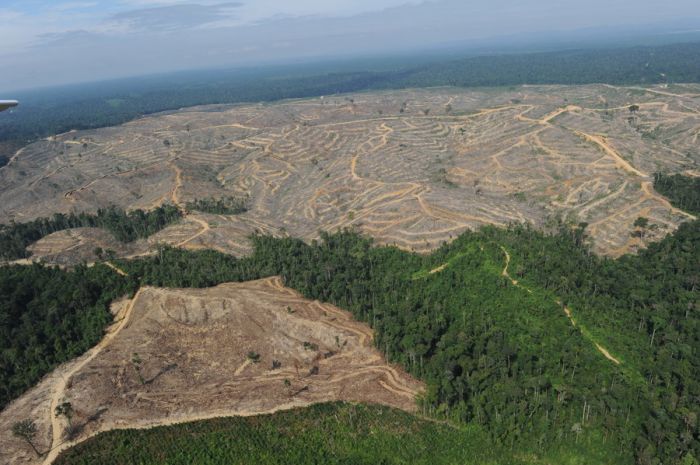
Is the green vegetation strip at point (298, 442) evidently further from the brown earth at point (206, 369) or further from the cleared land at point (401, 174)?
the cleared land at point (401, 174)

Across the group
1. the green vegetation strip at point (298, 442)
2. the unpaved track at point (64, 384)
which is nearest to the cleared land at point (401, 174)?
the unpaved track at point (64, 384)

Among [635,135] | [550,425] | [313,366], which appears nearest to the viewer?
[550,425]

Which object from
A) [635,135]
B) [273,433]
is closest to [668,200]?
[635,135]

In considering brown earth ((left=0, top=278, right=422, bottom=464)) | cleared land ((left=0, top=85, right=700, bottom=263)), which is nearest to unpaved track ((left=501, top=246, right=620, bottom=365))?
cleared land ((left=0, top=85, right=700, bottom=263))

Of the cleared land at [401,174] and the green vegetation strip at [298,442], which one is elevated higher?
the cleared land at [401,174]

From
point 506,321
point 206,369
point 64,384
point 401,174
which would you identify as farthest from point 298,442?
point 401,174

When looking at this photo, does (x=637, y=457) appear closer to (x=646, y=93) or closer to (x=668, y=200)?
(x=668, y=200)
